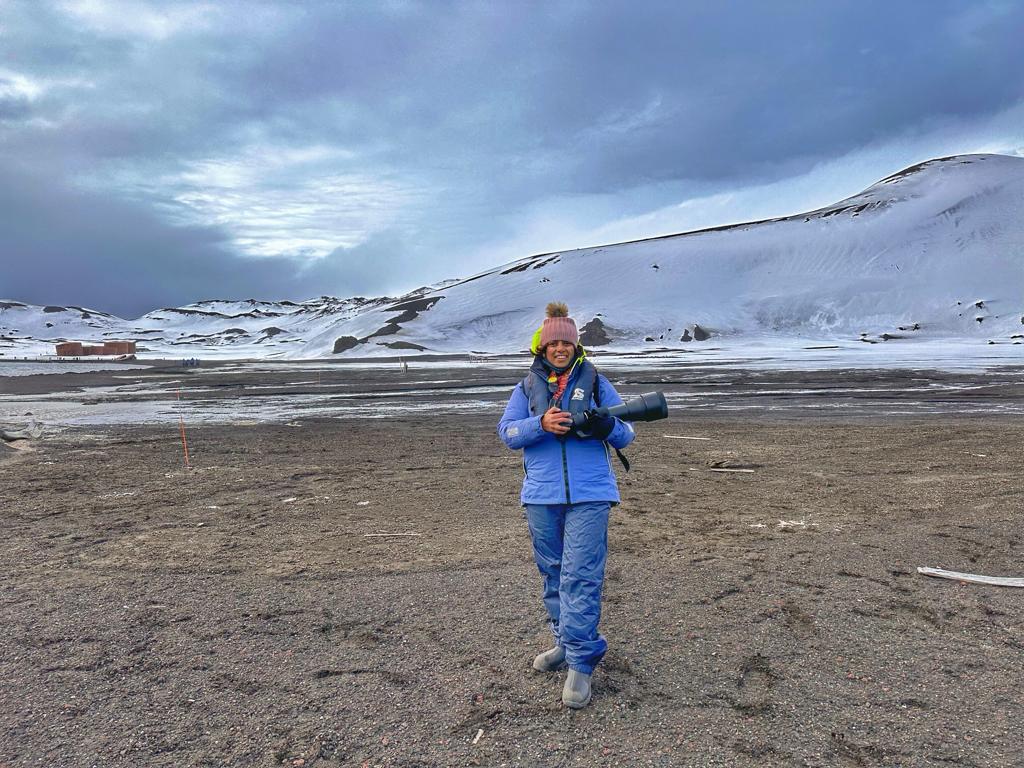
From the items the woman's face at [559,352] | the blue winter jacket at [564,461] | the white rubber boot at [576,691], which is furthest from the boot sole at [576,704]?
the woman's face at [559,352]

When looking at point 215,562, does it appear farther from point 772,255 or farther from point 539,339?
point 772,255

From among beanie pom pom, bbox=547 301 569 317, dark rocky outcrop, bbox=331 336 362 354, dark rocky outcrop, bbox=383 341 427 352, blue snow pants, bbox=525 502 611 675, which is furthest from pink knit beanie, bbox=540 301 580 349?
dark rocky outcrop, bbox=331 336 362 354

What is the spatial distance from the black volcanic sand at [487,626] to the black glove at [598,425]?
1396 millimetres

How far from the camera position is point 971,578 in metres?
5.26

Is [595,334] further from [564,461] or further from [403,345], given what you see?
[564,461]

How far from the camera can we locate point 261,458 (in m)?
11.6

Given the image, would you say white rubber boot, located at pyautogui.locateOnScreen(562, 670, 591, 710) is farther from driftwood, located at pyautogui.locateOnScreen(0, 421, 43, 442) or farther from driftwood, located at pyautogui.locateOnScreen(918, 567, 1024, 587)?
driftwood, located at pyautogui.locateOnScreen(0, 421, 43, 442)

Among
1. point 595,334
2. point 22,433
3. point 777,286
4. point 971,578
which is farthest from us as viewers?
point 777,286

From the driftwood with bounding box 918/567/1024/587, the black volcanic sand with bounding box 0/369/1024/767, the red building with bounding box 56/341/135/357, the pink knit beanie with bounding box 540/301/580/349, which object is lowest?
the driftwood with bounding box 918/567/1024/587

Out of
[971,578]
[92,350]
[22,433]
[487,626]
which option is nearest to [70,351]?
[92,350]

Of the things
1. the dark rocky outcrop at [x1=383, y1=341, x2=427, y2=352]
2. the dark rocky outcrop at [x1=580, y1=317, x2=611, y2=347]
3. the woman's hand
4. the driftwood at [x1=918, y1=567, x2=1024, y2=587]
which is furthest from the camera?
the dark rocky outcrop at [x1=580, y1=317, x2=611, y2=347]

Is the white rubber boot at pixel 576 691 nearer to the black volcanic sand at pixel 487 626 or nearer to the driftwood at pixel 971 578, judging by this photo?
the black volcanic sand at pixel 487 626

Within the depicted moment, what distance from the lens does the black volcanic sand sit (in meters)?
3.28

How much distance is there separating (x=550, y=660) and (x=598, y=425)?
142 centimetres
